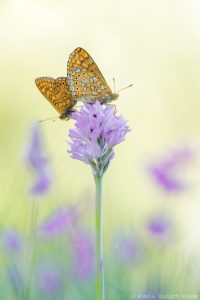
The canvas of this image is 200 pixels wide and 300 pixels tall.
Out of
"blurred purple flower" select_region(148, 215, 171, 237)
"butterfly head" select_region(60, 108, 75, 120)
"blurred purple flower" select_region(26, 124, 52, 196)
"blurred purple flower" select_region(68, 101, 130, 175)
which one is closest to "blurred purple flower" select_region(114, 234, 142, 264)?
"blurred purple flower" select_region(148, 215, 171, 237)

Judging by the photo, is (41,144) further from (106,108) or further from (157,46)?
(157,46)

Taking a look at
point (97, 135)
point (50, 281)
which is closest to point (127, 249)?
point (50, 281)

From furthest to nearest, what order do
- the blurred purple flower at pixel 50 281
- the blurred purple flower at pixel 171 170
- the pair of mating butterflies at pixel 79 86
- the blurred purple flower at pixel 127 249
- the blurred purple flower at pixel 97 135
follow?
the blurred purple flower at pixel 171 170 < the blurred purple flower at pixel 127 249 < the pair of mating butterflies at pixel 79 86 < the blurred purple flower at pixel 50 281 < the blurred purple flower at pixel 97 135

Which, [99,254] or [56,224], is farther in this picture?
[56,224]

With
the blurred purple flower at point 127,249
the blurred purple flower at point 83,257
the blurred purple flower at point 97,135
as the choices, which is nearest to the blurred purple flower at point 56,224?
the blurred purple flower at point 83,257

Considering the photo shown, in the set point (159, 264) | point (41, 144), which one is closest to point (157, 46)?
point (41, 144)

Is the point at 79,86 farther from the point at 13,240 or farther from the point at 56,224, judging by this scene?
the point at 13,240

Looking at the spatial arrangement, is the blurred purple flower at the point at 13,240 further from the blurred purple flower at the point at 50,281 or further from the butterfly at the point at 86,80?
the butterfly at the point at 86,80
